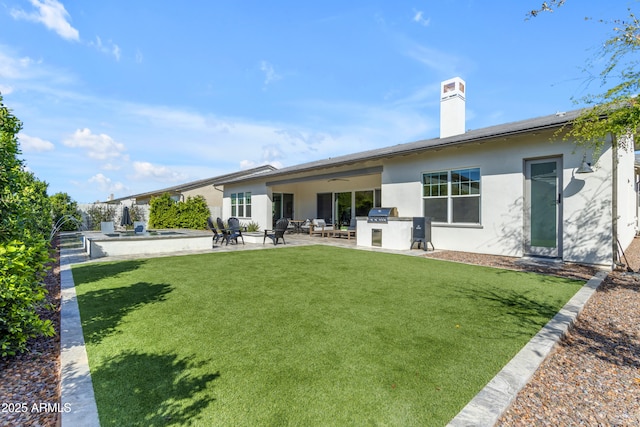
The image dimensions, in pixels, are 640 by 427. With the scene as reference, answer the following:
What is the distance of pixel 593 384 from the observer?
261cm

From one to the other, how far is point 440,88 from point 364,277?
9.47 meters

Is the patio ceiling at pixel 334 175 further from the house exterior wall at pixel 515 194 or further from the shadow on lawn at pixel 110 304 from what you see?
the shadow on lawn at pixel 110 304

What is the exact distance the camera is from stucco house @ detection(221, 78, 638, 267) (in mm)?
7551

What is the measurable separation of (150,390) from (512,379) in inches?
115

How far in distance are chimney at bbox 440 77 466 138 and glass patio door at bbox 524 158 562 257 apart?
3.45 m

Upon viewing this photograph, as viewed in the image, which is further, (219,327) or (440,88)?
(440,88)

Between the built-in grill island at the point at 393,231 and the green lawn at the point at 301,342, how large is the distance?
401 cm

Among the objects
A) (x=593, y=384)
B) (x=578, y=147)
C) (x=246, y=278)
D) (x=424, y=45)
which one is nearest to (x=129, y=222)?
(x=246, y=278)

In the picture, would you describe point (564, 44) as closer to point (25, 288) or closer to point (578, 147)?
point (578, 147)

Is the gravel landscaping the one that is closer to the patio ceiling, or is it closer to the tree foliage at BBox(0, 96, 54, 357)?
the tree foliage at BBox(0, 96, 54, 357)

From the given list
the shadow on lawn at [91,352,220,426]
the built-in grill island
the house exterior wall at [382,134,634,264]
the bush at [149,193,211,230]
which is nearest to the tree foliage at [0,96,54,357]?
the shadow on lawn at [91,352,220,426]

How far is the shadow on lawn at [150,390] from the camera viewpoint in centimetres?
204

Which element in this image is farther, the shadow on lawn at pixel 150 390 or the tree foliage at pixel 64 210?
the tree foliage at pixel 64 210

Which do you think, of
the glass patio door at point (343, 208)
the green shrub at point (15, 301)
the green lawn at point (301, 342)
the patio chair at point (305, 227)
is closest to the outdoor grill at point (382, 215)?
the green lawn at point (301, 342)
